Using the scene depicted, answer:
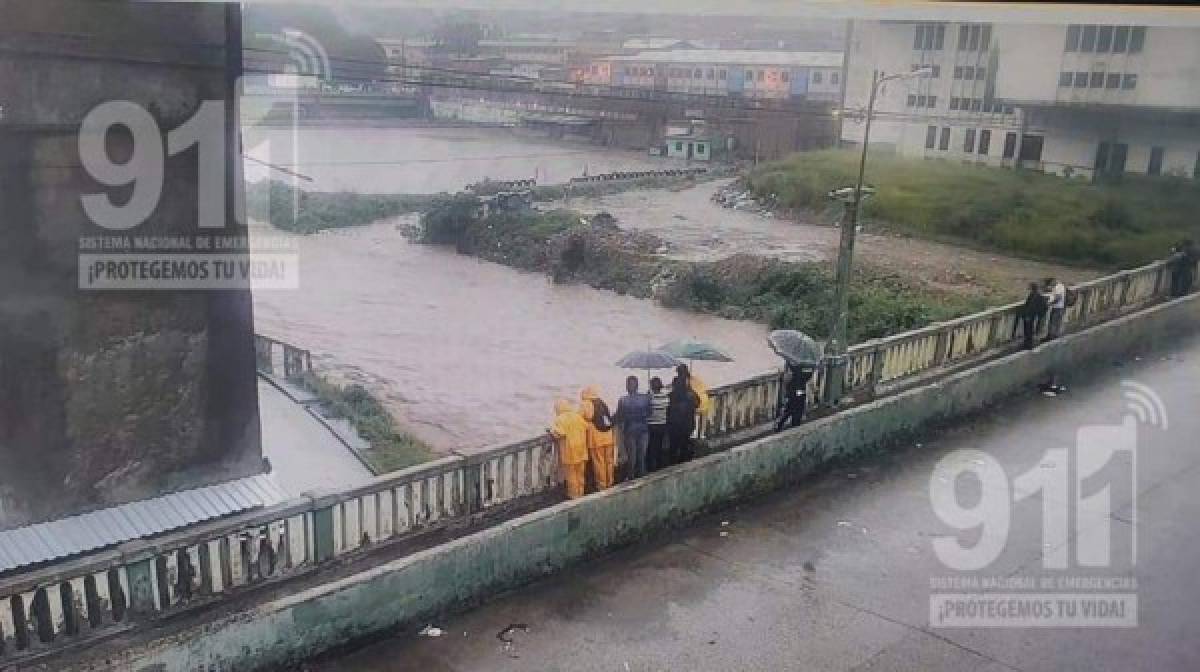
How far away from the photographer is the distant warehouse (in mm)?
49938

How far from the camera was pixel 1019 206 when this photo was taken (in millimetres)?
27672

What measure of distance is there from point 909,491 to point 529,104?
5714cm

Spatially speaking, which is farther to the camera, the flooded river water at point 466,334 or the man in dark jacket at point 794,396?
the flooded river water at point 466,334

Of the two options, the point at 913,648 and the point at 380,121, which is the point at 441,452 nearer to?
the point at 913,648

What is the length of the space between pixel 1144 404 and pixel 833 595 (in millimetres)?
5659

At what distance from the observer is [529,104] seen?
61.9 m

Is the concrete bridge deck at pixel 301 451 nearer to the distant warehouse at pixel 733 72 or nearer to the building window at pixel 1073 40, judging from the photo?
the building window at pixel 1073 40

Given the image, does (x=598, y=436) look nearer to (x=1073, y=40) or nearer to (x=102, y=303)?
(x=102, y=303)

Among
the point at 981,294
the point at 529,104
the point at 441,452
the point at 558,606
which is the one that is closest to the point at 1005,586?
the point at 558,606

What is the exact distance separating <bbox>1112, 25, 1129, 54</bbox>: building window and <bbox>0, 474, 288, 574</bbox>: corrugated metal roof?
1949 cm

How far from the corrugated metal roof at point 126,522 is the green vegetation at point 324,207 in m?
31.8

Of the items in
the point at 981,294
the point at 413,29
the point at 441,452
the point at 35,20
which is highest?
the point at 413,29

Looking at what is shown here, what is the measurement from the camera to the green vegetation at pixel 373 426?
46.4 ft

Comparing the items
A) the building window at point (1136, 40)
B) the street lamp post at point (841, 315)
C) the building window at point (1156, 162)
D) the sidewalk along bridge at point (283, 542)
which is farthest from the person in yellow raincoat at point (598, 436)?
the building window at point (1136, 40)
